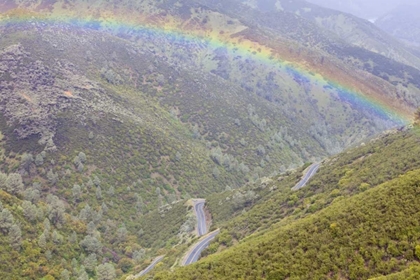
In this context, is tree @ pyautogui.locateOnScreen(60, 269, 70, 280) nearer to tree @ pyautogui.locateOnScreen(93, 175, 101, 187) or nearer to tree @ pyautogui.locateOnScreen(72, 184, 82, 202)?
tree @ pyautogui.locateOnScreen(72, 184, 82, 202)

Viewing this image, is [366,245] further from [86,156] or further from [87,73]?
[87,73]

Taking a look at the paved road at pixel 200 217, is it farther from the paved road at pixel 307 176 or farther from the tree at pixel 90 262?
the tree at pixel 90 262

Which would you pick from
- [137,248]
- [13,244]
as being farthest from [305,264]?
[137,248]

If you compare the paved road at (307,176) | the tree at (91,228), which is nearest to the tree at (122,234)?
the tree at (91,228)

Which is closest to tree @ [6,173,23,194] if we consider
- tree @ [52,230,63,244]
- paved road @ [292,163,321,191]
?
tree @ [52,230,63,244]

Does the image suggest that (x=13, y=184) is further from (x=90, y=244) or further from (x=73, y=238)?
(x=90, y=244)
